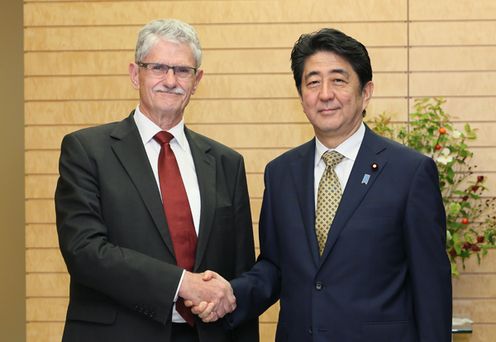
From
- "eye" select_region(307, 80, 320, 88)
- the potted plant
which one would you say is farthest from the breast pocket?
the potted plant

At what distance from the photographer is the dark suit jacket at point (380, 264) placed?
8.91 ft

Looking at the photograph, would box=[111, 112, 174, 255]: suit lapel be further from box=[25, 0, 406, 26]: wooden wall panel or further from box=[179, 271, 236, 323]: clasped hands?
box=[25, 0, 406, 26]: wooden wall panel

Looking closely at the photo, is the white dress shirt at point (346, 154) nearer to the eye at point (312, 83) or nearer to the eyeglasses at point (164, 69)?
the eye at point (312, 83)

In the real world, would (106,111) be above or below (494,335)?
above

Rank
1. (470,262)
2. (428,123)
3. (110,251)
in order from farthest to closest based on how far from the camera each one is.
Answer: (470,262) → (428,123) → (110,251)

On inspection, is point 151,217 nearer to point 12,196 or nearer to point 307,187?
point 307,187

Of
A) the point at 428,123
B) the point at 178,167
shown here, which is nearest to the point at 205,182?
the point at 178,167

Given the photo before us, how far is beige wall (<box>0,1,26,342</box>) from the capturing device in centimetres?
595

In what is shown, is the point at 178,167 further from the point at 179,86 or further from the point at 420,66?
the point at 420,66

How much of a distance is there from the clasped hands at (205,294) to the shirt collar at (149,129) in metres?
0.56

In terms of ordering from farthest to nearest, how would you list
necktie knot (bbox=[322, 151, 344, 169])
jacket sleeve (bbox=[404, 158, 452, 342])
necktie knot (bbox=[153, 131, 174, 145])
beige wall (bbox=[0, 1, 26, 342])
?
beige wall (bbox=[0, 1, 26, 342])
necktie knot (bbox=[153, 131, 174, 145])
necktie knot (bbox=[322, 151, 344, 169])
jacket sleeve (bbox=[404, 158, 452, 342])

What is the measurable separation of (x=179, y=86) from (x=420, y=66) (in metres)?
2.48

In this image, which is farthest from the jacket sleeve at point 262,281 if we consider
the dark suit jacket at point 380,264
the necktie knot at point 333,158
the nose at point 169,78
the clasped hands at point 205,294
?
the nose at point 169,78

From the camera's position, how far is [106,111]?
5.16m
